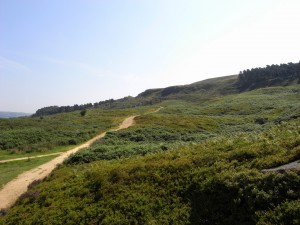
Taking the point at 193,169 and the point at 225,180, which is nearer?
the point at 225,180

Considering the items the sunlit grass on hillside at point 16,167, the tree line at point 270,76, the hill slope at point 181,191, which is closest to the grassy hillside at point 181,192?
the hill slope at point 181,191

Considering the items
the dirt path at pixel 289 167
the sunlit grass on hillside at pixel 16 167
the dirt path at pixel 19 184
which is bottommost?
the dirt path at pixel 19 184

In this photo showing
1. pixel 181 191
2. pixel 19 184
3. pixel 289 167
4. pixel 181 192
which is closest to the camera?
pixel 289 167

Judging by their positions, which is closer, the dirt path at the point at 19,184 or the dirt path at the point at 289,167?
the dirt path at the point at 289,167

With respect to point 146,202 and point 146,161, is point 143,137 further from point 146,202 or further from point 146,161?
point 146,202

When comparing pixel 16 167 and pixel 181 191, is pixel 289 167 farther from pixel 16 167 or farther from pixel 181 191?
pixel 16 167

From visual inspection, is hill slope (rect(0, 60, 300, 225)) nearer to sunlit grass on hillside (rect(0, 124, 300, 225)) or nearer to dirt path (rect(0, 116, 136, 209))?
sunlit grass on hillside (rect(0, 124, 300, 225))

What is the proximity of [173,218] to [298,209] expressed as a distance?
479 centimetres

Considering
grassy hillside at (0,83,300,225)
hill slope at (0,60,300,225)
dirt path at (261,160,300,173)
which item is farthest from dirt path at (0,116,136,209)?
dirt path at (261,160,300,173)

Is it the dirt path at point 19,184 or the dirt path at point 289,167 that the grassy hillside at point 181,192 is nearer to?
the dirt path at point 289,167

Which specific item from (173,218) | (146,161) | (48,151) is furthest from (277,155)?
(48,151)

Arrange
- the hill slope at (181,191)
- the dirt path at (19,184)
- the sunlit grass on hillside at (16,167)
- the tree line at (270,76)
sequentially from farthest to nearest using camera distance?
1. the tree line at (270,76)
2. the sunlit grass on hillside at (16,167)
3. the dirt path at (19,184)
4. the hill slope at (181,191)

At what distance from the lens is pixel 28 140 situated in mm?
38625

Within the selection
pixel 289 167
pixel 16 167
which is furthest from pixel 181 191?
pixel 16 167
